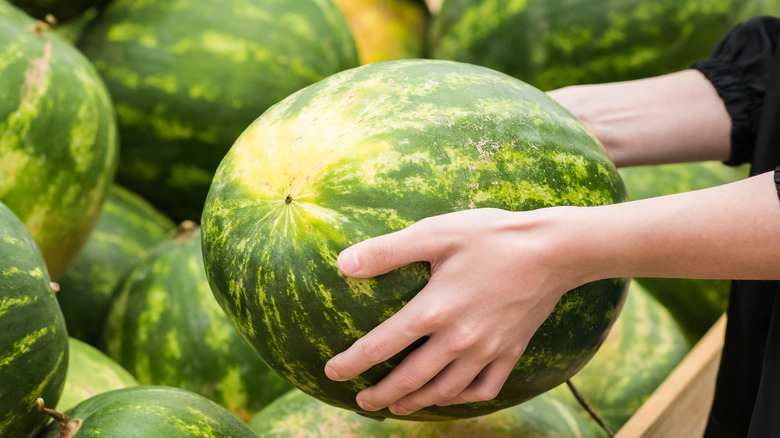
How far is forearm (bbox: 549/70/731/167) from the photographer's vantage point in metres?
1.49

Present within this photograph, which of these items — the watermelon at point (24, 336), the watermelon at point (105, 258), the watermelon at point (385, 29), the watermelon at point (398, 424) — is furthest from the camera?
the watermelon at point (385, 29)

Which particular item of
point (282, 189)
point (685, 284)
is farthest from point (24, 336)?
point (685, 284)

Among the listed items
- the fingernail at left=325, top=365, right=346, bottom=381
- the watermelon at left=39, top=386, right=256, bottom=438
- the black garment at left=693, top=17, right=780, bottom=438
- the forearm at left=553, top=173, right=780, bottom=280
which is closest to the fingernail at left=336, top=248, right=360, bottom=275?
the fingernail at left=325, top=365, right=346, bottom=381

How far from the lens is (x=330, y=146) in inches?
39.8

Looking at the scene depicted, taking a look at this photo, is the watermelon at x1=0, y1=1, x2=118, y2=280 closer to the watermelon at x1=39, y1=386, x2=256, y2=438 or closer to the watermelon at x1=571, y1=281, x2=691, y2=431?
the watermelon at x1=39, y1=386, x2=256, y2=438

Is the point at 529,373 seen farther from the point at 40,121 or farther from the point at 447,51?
the point at 447,51

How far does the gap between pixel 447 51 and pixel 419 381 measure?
1.70 m

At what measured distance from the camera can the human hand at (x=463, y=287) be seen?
0.92 metres

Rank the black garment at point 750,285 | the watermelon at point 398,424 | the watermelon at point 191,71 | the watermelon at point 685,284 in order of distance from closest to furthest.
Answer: the black garment at point 750,285 < the watermelon at point 398,424 < the watermelon at point 191,71 < the watermelon at point 685,284

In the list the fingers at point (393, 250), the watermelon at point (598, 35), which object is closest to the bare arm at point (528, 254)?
the fingers at point (393, 250)

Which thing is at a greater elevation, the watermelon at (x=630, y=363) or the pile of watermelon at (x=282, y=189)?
the pile of watermelon at (x=282, y=189)

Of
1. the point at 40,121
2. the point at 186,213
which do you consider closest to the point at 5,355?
the point at 40,121

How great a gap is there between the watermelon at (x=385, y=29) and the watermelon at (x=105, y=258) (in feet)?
2.92

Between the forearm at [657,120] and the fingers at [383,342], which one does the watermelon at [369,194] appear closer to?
the fingers at [383,342]
